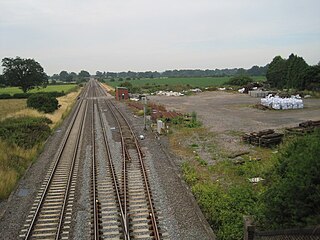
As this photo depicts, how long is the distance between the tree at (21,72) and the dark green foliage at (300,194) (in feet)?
259

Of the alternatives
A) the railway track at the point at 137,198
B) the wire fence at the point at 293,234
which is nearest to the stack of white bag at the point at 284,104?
the railway track at the point at 137,198

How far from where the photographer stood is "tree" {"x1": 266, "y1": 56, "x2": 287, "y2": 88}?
7056 cm

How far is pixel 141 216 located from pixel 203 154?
27.3 feet

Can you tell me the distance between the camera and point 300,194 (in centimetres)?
620

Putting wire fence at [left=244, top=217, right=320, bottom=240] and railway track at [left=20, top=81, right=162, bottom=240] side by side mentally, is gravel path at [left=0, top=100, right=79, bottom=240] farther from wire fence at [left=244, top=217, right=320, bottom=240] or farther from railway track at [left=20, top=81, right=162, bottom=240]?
wire fence at [left=244, top=217, right=320, bottom=240]

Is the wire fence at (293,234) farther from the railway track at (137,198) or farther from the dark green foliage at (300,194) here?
the railway track at (137,198)

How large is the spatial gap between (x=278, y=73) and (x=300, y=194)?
71972mm

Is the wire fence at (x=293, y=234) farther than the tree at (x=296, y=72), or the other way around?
the tree at (x=296, y=72)

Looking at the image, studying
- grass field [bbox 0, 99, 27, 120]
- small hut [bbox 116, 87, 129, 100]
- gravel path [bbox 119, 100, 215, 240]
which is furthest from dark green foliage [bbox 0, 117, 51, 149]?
small hut [bbox 116, 87, 129, 100]

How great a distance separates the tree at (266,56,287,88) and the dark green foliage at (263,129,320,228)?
6723 centimetres

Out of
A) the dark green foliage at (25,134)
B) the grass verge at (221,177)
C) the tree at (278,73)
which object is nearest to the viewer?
the grass verge at (221,177)

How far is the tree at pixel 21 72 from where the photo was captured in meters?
76.5

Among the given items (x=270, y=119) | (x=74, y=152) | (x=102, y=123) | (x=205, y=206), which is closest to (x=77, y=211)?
(x=205, y=206)

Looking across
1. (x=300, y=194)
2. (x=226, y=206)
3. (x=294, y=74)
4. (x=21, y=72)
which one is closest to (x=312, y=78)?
(x=294, y=74)
